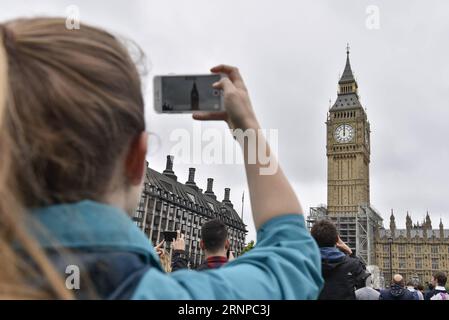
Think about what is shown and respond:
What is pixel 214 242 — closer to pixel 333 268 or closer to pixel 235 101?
pixel 333 268

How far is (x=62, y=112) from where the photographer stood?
2.61 feet

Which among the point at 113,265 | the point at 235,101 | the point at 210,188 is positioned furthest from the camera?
the point at 210,188

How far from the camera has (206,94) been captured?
4.36 feet

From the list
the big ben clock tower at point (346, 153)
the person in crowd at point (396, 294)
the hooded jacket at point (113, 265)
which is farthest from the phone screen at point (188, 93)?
the big ben clock tower at point (346, 153)

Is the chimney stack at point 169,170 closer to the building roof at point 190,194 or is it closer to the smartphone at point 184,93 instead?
the building roof at point 190,194

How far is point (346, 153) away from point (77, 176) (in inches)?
3038

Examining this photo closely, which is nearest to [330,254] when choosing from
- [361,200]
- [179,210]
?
[179,210]

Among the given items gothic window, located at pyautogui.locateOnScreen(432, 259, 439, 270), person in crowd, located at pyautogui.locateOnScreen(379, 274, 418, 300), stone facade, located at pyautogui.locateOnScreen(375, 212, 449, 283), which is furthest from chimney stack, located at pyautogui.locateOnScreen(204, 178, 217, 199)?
person in crowd, located at pyautogui.locateOnScreen(379, 274, 418, 300)

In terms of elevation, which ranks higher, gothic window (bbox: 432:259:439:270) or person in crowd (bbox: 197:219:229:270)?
person in crowd (bbox: 197:219:229:270)

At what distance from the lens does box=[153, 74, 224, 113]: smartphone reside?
4.35 feet

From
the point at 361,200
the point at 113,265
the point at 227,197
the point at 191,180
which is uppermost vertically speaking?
the point at 113,265

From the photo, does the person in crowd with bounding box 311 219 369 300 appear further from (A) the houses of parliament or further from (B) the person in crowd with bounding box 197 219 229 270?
(A) the houses of parliament

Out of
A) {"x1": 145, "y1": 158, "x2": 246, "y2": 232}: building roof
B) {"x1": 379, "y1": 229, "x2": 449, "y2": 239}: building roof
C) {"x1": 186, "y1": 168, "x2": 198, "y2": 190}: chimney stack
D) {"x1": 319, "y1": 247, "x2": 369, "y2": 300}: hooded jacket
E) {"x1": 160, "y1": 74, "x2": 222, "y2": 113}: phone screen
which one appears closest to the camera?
{"x1": 160, "y1": 74, "x2": 222, "y2": 113}: phone screen
